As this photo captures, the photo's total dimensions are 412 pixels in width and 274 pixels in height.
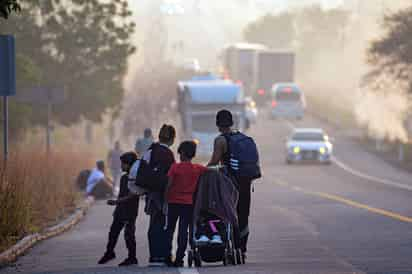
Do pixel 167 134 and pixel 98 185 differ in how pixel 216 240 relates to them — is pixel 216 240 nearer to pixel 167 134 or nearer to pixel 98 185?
pixel 167 134

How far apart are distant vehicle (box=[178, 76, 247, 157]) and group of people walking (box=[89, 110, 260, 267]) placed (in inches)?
1346

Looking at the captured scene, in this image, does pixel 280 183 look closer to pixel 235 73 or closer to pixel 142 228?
pixel 142 228

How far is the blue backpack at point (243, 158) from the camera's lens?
574 inches

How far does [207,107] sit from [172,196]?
35931mm

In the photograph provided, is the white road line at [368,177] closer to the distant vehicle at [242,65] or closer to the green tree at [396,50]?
the green tree at [396,50]

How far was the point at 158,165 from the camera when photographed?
47.8ft

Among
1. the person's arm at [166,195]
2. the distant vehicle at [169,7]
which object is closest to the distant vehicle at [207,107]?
the person's arm at [166,195]

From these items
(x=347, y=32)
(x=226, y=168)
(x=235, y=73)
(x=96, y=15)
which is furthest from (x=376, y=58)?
(x=347, y=32)

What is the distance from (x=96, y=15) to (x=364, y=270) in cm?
3634

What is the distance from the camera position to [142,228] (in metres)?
21.9

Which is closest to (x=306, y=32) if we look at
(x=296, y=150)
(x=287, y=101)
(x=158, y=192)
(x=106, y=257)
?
(x=287, y=101)

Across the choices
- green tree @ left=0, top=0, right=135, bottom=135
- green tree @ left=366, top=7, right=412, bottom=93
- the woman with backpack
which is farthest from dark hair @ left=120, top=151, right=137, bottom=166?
green tree @ left=366, top=7, right=412, bottom=93

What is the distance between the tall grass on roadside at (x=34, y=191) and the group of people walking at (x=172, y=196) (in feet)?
7.78

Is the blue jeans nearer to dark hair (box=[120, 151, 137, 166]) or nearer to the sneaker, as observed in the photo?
the sneaker
